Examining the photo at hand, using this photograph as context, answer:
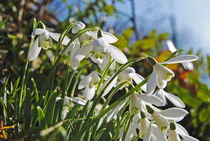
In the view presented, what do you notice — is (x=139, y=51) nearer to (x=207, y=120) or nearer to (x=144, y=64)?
(x=144, y=64)

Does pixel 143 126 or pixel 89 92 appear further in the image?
pixel 89 92

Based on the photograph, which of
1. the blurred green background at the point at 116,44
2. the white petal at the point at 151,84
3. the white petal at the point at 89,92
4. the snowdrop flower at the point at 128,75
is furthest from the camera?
the blurred green background at the point at 116,44

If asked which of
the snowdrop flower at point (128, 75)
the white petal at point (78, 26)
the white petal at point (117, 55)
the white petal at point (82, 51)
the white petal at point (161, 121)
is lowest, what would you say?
the white petal at point (161, 121)

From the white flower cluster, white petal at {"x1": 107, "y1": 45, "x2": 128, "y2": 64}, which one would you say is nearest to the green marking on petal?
the white flower cluster

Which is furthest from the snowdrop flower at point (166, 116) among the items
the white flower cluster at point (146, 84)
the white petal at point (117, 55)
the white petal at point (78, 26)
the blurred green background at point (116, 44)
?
the blurred green background at point (116, 44)

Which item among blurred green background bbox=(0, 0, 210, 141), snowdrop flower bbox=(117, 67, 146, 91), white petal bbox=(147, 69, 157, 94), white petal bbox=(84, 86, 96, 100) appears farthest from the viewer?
blurred green background bbox=(0, 0, 210, 141)

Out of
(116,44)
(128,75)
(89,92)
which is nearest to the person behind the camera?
(128,75)

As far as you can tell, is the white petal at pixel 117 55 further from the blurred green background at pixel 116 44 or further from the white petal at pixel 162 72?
the blurred green background at pixel 116 44

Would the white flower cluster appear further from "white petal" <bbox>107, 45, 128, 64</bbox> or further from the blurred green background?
the blurred green background

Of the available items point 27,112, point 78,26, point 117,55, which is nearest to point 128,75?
point 117,55

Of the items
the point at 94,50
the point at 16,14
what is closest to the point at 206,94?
the point at 94,50

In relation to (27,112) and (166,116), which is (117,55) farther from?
(27,112)
